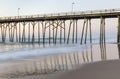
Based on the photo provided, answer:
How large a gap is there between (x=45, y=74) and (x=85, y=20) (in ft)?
107

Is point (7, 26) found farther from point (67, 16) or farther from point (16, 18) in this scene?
point (67, 16)

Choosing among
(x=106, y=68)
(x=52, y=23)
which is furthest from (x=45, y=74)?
(x=52, y=23)

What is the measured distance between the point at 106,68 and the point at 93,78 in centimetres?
239

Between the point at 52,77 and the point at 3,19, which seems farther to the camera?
the point at 3,19

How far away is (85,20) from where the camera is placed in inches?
1823

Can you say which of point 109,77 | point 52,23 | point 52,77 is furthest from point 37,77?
point 52,23

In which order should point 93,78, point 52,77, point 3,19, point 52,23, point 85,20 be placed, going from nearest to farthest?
point 93,78 → point 52,77 → point 85,20 → point 52,23 → point 3,19

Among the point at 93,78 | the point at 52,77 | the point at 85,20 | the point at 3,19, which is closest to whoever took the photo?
the point at 93,78

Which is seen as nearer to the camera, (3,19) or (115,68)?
(115,68)

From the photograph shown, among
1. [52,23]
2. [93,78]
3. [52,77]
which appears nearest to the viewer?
[93,78]

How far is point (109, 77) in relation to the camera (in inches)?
480

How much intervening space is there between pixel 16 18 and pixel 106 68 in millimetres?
41976

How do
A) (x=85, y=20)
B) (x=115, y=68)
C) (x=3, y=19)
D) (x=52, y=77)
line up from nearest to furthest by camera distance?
1. (x=52, y=77)
2. (x=115, y=68)
3. (x=85, y=20)
4. (x=3, y=19)

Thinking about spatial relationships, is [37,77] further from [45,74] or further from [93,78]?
[93,78]
